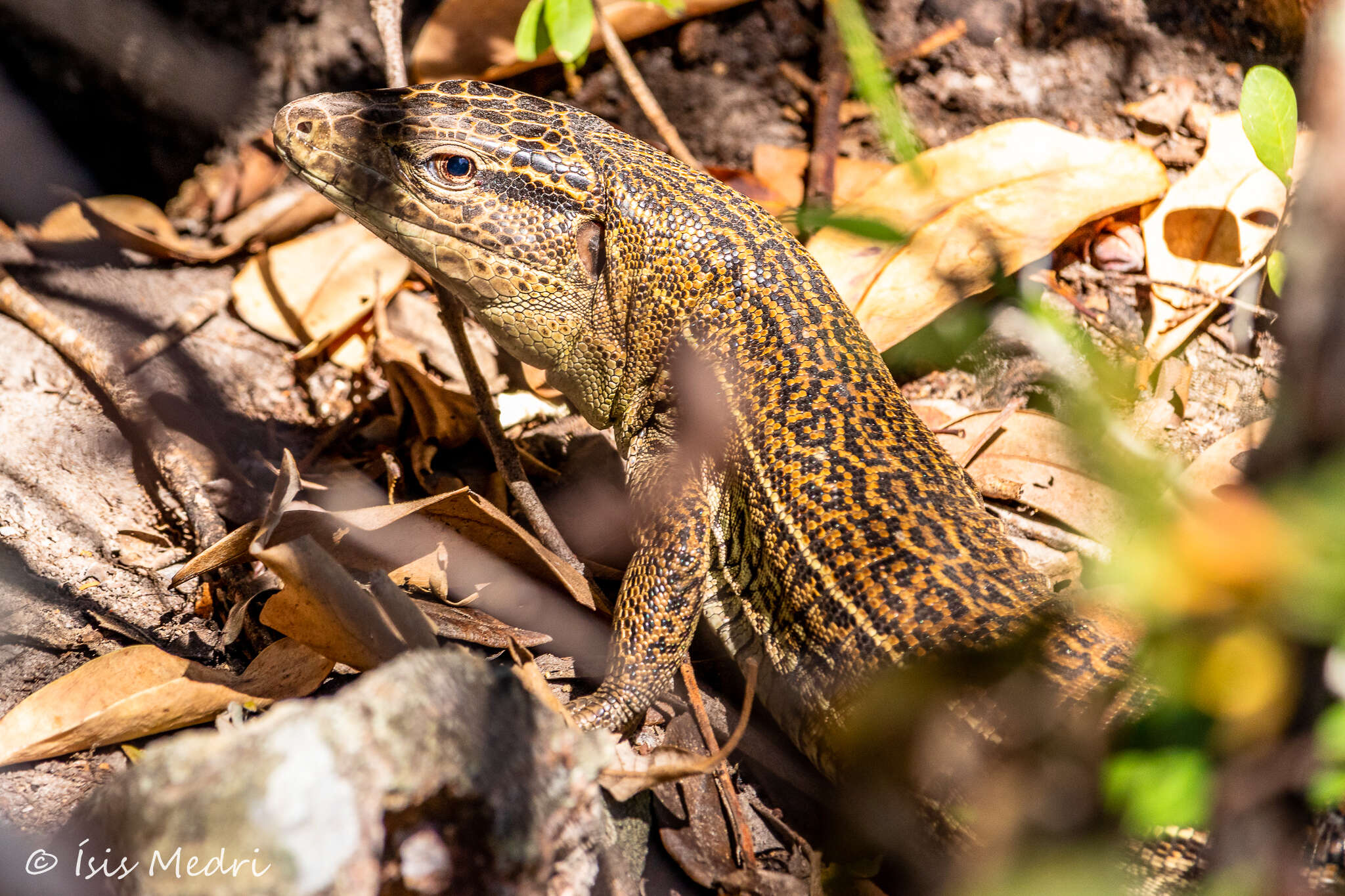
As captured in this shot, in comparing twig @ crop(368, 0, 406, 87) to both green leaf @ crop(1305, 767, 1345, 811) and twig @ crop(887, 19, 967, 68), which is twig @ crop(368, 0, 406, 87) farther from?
green leaf @ crop(1305, 767, 1345, 811)

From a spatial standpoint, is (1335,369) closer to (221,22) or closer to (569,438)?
(569,438)

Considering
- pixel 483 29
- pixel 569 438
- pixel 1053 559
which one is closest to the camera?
pixel 1053 559

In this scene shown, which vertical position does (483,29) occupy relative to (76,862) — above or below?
above

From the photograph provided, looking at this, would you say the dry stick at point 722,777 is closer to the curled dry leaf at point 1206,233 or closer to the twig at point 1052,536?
the twig at point 1052,536

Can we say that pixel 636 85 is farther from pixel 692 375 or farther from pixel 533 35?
pixel 692 375

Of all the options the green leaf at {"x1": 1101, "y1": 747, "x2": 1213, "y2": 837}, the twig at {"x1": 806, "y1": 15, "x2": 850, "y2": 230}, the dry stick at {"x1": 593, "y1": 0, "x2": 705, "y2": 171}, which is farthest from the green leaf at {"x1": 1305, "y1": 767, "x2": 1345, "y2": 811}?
the twig at {"x1": 806, "y1": 15, "x2": 850, "y2": 230}

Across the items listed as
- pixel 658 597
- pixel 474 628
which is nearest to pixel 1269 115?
pixel 658 597

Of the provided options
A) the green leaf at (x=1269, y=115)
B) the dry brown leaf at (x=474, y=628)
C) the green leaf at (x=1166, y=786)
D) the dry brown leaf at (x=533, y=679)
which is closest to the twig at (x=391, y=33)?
the dry brown leaf at (x=474, y=628)

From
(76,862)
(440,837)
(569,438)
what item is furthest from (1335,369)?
(569,438)
